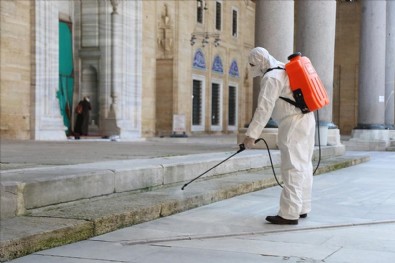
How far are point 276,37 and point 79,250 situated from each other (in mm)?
8885

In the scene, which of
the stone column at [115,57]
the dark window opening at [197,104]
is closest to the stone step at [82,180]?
the stone column at [115,57]

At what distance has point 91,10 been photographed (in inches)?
851

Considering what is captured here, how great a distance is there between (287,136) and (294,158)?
0.70 feet

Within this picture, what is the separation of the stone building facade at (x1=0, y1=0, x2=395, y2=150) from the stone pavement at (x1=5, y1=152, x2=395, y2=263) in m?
6.38

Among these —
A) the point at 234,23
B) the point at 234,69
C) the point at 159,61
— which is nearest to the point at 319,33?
the point at 159,61

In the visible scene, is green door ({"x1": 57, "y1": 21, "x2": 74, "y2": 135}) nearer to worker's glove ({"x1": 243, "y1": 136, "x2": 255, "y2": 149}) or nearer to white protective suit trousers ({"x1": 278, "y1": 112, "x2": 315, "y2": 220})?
worker's glove ({"x1": 243, "y1": 136, "x2": 255, "y2": 149})

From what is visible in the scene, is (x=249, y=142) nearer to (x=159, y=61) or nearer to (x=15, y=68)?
(x=15, y=68)

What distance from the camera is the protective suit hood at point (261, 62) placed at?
5.85 metres

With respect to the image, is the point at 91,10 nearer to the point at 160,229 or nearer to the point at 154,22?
the point at 154,22

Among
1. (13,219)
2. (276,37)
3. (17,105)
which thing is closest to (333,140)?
(276,37)

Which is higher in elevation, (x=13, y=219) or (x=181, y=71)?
(x=181, y=71)

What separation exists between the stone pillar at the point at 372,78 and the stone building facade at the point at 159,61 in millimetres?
34

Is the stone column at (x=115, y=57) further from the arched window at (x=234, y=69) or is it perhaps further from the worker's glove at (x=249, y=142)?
the worker's glove at (x=249, y=142)

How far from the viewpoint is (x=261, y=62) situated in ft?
19.3
